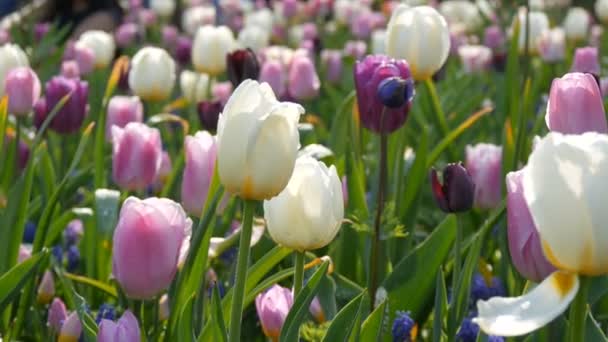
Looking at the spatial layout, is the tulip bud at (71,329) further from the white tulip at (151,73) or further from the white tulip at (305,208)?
the white tulip at (151,73)

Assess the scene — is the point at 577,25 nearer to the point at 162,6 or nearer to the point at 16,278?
the point at 162,6

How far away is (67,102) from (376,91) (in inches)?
36.0

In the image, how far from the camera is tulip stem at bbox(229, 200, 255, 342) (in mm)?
1159

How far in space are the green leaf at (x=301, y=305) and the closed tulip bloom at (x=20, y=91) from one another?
114 cm

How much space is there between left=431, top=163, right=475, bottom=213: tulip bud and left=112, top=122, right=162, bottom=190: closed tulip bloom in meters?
0.63

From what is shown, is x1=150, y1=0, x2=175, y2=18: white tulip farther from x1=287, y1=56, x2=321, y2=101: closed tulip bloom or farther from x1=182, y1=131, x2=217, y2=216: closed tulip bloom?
x1=182, y1=131, x2=217, y2=216: closed tulip bloom

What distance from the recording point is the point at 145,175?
1.98 m

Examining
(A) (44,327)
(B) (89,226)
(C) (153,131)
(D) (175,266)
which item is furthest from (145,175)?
(D) (175,266)

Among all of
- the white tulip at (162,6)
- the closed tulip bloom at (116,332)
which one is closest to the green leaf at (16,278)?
the closed tulip bloom at (116,332)

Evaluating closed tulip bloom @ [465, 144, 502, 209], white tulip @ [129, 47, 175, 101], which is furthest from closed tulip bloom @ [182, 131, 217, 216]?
white tulip @ [129, 47, 175, 101]

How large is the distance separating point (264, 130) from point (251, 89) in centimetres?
5

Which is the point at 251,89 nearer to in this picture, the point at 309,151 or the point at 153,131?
the point at 309,151

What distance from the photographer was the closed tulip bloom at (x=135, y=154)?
195cm

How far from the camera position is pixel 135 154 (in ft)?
6.42
